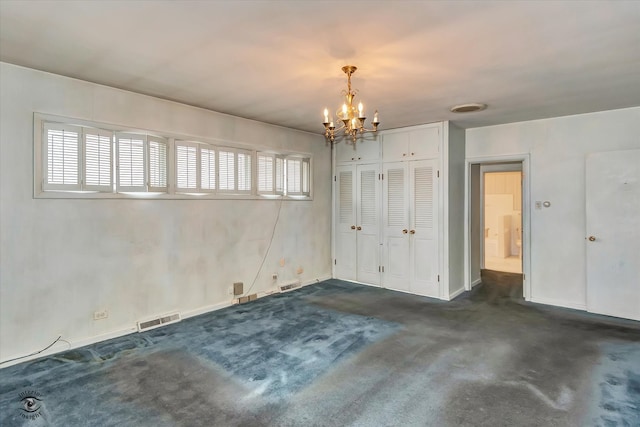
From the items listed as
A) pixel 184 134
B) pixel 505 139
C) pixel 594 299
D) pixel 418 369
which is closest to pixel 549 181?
pixel 505 139

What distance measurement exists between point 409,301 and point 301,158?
2.83m

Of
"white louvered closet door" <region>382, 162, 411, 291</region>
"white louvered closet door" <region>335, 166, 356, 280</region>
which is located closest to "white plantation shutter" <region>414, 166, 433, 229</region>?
"white louvered closet door" <region>382, 162, 411, 291</region>

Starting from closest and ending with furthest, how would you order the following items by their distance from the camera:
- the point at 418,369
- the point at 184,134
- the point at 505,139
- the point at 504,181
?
the point at 418,369, the point at 184,134, the point at 505,139, the point at 504,181

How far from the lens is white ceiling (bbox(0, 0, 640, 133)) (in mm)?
2131

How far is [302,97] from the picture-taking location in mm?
3877

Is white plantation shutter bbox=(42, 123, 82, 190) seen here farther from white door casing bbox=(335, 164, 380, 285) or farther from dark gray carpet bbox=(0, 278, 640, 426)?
white door casing bbox=(335, 164, 380, 285)

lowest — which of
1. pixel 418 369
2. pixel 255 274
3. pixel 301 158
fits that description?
pixel 418 369

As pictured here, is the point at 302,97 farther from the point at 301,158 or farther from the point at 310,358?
the point at 310,358

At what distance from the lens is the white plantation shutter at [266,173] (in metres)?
5.11

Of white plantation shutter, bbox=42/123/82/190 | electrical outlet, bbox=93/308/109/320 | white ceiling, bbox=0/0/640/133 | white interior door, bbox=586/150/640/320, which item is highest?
white ceiling, bbox=0/0/640/133

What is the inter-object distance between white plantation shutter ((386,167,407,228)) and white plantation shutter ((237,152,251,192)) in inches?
87.8

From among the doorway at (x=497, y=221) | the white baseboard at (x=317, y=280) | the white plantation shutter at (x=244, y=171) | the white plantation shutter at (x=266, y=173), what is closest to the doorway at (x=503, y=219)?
the doorway at (x=497, y=221)

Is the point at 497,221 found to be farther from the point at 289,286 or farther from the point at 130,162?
the point at 130,162

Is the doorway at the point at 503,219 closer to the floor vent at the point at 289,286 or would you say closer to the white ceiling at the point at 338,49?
the floor vent at the point at 289,286
